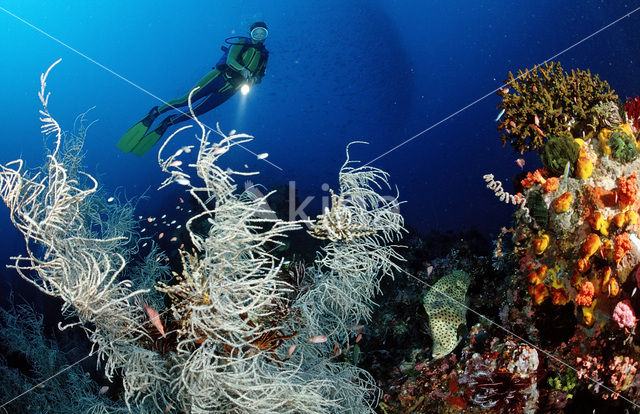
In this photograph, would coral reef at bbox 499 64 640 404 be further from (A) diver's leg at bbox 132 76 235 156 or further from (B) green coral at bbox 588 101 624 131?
(A) diver's leg at bbox 132 76 235 156

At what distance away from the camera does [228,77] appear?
1027 cm

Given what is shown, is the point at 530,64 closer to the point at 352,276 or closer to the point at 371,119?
the point at 371,119

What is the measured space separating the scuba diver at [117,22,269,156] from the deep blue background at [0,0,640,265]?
88.3 inches

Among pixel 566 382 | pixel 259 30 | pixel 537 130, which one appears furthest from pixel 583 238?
pixel 259 30

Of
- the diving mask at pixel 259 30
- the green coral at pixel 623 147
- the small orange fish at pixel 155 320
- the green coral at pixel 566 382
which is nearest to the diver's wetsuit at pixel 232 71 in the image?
the diving mask at pixel 259 30

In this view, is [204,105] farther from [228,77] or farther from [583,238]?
[583,238]

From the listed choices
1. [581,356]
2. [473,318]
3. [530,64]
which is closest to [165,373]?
[581,356]

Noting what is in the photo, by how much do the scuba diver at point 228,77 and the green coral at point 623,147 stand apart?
292 inches

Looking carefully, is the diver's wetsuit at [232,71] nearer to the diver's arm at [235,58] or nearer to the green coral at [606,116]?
the diver's arm at [235,58]

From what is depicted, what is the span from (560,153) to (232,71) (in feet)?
27.9

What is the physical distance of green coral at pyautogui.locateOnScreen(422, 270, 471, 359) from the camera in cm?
471

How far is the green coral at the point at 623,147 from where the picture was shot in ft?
13.6

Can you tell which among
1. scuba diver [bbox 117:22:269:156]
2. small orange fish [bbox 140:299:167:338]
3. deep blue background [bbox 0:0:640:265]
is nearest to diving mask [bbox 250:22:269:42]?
Result: scuba diver [bbox 117:22:269:156]

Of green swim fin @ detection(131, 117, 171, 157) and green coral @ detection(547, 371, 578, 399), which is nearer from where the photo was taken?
green coral @ detection(547, 371, 578, 399)
